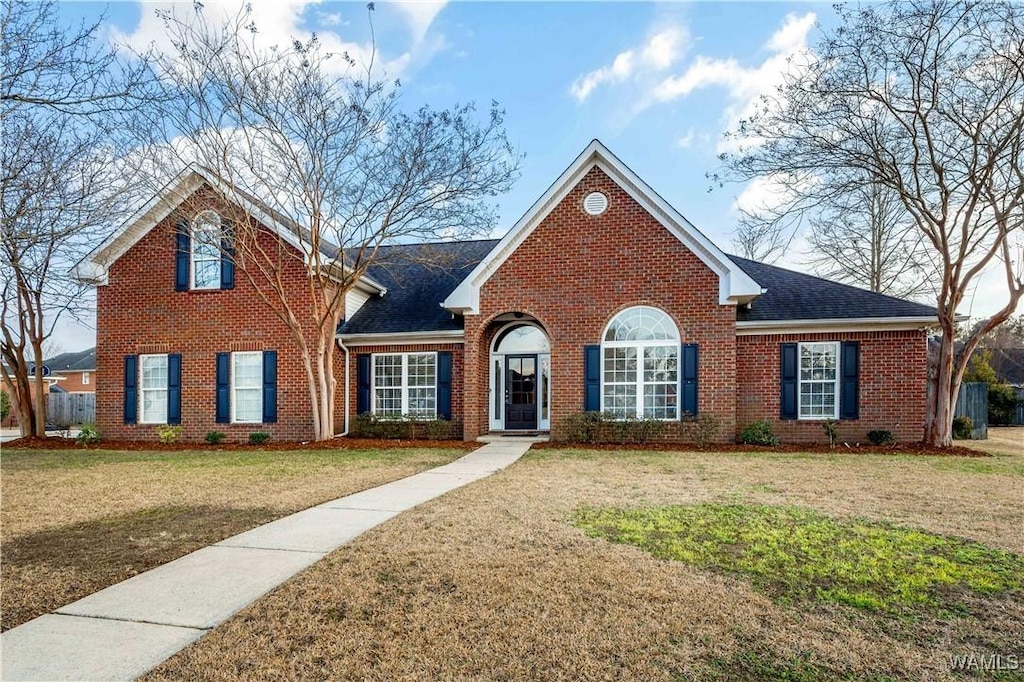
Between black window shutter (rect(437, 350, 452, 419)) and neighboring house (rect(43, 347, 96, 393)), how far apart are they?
3579 cm

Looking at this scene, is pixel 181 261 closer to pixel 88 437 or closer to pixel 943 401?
pixel 88 437

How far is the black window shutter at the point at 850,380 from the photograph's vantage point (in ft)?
45.5

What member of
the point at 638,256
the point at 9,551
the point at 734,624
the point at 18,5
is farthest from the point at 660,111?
the point at 9,551

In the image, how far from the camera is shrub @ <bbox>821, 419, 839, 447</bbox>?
13.7 metres

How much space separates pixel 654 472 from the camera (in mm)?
9898

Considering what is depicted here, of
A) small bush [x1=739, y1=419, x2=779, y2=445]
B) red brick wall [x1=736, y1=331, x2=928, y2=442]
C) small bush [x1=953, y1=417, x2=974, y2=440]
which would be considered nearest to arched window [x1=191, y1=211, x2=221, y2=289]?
red brick wall [x1=736, y1=331, x2=928, y2=442]

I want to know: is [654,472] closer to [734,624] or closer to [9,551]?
[734,624]

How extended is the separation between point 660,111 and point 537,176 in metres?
3.93

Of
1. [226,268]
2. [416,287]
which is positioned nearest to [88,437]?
[226,268]

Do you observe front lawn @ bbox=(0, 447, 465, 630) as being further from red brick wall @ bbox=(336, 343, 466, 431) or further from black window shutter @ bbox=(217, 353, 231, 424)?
red brick wall @ bbox=(336, 343, 466, 431)

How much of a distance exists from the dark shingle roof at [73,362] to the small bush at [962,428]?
4634cm

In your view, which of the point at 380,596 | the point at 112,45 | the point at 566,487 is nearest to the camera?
the point at 380,596

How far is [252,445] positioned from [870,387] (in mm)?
14695

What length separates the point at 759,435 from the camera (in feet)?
44.6
